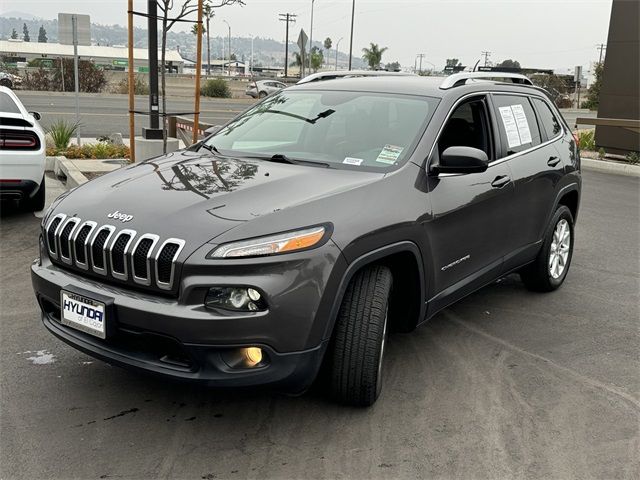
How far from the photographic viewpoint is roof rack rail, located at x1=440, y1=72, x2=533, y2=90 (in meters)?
4.31

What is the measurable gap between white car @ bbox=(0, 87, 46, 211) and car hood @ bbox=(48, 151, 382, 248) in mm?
3358

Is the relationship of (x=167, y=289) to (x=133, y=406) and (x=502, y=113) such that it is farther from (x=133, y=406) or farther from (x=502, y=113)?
(x=502, y=113)

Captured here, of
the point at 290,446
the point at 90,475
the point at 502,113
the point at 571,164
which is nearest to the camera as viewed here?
the point at 90,475

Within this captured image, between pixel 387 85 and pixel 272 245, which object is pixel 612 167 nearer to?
pixel 387 85

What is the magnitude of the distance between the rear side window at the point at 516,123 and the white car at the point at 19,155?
15.4 ft

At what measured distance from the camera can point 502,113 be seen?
468cm

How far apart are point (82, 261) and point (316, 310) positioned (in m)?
1.13

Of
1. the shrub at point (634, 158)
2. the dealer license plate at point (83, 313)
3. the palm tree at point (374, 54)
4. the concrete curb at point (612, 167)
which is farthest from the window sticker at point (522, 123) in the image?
the palm tree at point (374, 54)

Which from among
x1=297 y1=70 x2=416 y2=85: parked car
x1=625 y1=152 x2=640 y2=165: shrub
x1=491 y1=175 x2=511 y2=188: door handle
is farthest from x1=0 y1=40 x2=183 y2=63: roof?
x1=491 y1=175 x2=511 y2=188: door handle

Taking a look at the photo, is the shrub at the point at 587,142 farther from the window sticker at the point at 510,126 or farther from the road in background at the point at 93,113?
the window sticker at the point at 510,126

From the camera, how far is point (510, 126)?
15.6ft

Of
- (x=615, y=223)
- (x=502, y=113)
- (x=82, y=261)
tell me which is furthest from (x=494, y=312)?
(x=615, y=223)

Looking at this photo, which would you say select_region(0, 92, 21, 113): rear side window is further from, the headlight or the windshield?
the headlight

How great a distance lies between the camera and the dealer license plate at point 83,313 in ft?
9.78
